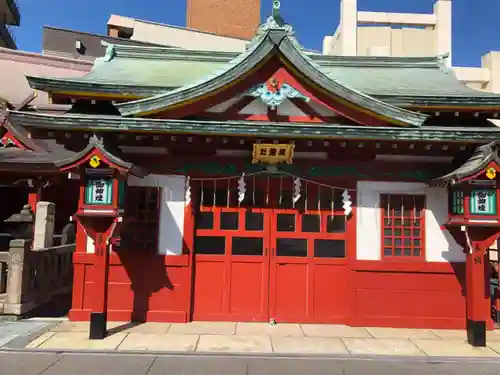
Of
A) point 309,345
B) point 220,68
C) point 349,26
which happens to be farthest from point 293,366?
point 349,26

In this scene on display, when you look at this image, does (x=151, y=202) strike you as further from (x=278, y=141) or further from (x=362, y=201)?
(x=362, y=201)

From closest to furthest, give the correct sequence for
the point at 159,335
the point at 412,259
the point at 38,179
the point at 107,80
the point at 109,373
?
the point at 109,373 → the point at 159,335 → the point at 412,259 → the point at 107,80 → the point at 38,179

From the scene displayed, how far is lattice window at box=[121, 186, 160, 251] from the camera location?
28.7ft

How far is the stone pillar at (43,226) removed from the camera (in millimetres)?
10375

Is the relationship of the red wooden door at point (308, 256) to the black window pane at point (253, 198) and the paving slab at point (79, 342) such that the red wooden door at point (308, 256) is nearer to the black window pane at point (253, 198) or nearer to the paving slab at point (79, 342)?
the black window pane at point (253, 198)

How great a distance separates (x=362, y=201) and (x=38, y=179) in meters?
10.6

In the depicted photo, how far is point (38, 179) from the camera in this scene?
13734 millimetres

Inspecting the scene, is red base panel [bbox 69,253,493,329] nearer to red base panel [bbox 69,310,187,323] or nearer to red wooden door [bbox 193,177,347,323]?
red base panel [bbox 69,310,187,323]

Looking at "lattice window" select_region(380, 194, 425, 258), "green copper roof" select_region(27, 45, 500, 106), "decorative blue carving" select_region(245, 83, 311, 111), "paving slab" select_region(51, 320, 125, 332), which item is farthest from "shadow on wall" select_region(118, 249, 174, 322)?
"lattice window" select_region(380, 194, 425, 258)

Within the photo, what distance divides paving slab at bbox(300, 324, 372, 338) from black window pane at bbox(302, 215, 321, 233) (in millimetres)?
1971

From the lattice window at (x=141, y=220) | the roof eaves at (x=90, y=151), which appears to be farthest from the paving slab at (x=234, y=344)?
the roof eaves at (x=90, y=151)

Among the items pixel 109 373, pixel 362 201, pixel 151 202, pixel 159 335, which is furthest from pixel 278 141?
pixel 109 373

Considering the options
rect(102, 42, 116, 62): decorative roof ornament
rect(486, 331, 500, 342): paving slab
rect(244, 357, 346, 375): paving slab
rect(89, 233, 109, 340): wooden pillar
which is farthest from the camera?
rect(102, 42, 116, 62): decorative roof ornament

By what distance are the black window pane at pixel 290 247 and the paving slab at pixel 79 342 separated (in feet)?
11.5
